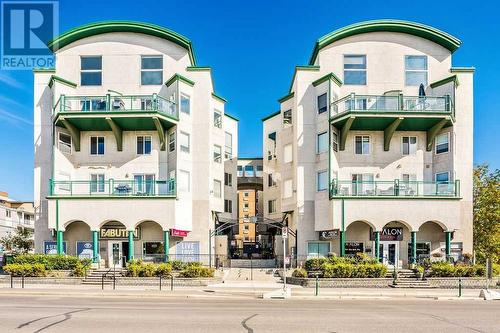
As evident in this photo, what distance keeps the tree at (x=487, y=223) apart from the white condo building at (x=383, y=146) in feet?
15.9

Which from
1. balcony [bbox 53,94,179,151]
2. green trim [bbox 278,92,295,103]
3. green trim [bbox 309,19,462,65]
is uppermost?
green trim [bbox 309,19,462,65]

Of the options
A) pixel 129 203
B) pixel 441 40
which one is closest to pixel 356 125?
pixel 441 40

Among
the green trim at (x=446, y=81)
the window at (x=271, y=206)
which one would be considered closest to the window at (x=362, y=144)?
the green trim at (x=446, y=81)

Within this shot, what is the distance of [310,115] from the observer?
29.1 m

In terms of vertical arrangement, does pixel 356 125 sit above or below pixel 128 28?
below

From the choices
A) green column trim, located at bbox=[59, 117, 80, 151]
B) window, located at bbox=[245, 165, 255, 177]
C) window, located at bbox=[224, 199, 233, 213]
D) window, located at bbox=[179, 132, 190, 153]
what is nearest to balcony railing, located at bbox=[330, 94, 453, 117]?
window, located at bbox=[179, 132, 190, 153]

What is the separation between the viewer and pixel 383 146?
28828 millimetres

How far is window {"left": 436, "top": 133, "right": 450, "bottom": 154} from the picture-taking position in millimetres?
27812

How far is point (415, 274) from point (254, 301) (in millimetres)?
12042

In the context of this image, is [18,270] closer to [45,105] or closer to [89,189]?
[89,189]

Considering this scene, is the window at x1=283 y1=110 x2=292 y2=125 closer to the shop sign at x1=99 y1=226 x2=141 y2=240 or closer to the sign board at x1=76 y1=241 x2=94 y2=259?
the shop sign at x1=99 y1=226 x2=141 y2=240

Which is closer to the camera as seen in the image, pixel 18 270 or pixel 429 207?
pixel 18 270

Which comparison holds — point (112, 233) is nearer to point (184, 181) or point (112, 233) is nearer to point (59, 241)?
point (59, 241)

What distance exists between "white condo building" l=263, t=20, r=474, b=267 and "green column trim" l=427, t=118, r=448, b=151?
8cm
